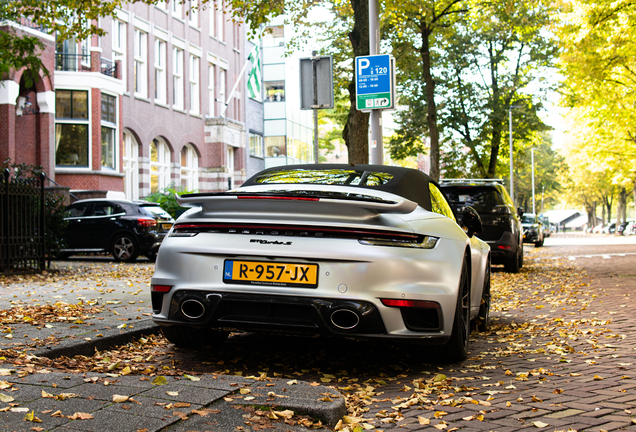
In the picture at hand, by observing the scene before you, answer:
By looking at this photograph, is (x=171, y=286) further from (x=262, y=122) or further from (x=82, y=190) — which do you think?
(x=262, y=122)

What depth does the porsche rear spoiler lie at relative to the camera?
14.8ft

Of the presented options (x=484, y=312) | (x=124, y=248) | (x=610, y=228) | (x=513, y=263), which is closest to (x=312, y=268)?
(x=484, y=312)

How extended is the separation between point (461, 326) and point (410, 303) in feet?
2.56

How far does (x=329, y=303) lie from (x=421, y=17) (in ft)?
61.0

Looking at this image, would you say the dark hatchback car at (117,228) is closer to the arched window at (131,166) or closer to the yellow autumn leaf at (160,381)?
the yellow autumn leaf at (160,381)

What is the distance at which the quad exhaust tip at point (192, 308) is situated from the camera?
15.4 ft

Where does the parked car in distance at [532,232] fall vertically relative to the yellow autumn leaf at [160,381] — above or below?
above

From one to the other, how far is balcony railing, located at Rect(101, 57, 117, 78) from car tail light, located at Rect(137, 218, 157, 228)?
13.4 m

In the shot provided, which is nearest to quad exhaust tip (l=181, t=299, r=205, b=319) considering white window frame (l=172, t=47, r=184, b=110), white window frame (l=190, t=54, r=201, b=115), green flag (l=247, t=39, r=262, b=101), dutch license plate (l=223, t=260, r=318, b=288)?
dutch license plate (l=223, t=260, r=318, b=288)

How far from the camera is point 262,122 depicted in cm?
4766

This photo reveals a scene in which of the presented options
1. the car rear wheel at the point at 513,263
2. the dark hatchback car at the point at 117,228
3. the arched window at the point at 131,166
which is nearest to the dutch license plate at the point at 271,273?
the car rear wheel at the point at 513,263

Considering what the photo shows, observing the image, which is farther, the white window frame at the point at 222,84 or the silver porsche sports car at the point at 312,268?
the white window frame at the point at 222,84

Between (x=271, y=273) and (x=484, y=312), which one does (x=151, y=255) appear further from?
(x=271, y=273)

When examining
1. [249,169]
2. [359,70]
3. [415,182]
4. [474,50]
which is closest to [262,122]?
[249,169]
